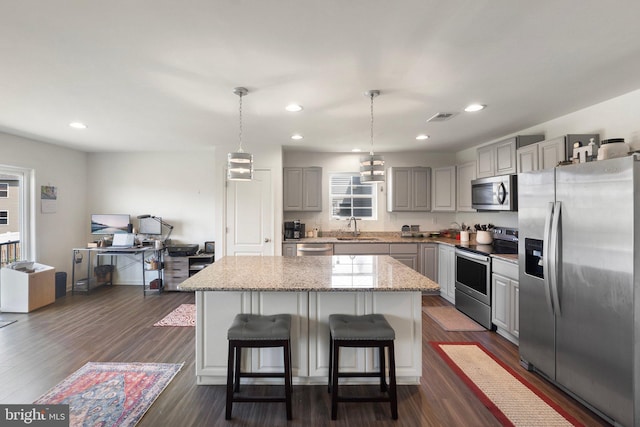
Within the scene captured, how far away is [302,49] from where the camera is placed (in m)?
1.90

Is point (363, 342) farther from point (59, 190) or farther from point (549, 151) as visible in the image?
point (59, 190)

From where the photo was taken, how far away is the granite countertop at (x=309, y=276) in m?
2.04

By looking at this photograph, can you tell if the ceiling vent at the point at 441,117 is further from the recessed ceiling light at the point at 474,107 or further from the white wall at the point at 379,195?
the white wall at the point at 379,195

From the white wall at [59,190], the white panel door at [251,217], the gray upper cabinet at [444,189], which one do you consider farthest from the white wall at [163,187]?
the gray upper cabinet at [444,189]

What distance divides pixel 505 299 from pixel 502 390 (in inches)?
44.4

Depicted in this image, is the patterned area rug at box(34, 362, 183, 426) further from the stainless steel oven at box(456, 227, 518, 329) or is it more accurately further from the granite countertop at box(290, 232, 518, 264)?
the stainless steel oven at box(456, 227, 518, 329)

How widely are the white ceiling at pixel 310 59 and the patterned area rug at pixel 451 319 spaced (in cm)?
244

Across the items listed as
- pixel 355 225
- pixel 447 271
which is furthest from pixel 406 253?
pixel 355 225

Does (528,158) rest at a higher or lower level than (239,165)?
higher

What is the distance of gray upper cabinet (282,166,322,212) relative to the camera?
5.21 metres

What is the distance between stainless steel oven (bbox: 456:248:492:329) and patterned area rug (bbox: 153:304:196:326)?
3.47m

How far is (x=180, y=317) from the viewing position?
3826 millimetres

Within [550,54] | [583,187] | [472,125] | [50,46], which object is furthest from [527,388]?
[50,46]

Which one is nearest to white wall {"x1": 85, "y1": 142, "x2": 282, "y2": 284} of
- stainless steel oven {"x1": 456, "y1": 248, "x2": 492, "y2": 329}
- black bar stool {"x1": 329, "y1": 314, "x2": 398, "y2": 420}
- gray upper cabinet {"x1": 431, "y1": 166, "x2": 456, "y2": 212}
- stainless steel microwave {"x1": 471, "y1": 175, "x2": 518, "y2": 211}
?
gray upper cabinet {"x1": 431, "y1": 166, "x2": 456, "y2": 212}
